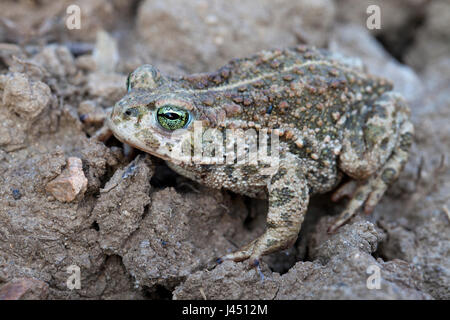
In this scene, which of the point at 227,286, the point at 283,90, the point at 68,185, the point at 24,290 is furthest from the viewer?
the point at 283,90

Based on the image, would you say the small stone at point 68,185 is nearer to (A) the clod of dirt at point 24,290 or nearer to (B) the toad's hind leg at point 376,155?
(A) the clod of dirt at point 24,290

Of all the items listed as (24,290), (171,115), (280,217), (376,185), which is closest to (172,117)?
(171,115)

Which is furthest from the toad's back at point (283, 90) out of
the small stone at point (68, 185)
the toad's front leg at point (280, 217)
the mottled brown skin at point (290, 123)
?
the small stone at point (68, 185)

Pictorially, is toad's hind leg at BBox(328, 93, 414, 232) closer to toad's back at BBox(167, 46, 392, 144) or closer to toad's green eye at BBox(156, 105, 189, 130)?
toad's back at BBox(167, 46, 392, 144)

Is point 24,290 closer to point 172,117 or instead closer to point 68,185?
point 68,185

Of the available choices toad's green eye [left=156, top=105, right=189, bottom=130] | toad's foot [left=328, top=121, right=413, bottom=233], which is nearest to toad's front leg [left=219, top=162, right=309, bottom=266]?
toad's foot [left=328, top=121, right=413, bottom=233]
